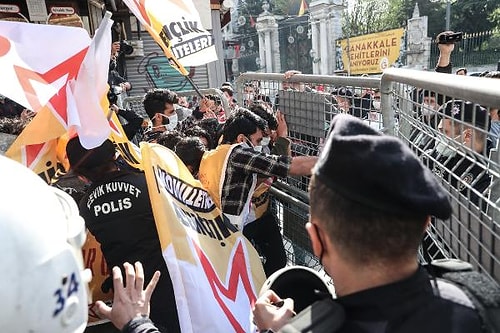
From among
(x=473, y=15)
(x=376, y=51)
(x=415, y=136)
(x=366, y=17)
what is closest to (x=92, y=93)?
(x=415, y=136)

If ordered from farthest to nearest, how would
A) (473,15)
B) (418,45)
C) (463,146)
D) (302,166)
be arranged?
(473,15) < (418,45) < (302,166) < (463,146)

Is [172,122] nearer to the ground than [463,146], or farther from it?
nearer to the ground

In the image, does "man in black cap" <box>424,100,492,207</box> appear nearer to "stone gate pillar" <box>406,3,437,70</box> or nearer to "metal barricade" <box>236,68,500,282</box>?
"metal barricade" <box>236,68,500,282</box>

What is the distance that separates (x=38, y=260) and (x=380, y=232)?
0.79 meters

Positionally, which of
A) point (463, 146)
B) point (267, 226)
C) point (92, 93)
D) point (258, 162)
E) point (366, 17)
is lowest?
point (267, 226)

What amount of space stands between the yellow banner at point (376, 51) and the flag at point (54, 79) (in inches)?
644

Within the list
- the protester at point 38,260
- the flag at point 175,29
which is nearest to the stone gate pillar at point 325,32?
the flag at point 175,29

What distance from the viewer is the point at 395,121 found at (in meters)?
2.36

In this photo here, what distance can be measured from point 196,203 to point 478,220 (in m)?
1.60

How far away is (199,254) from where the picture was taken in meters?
2.25

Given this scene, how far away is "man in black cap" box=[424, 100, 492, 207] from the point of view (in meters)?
1.36

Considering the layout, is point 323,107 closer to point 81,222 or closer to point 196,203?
point 196,203

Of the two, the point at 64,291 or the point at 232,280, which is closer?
the point at 64,291

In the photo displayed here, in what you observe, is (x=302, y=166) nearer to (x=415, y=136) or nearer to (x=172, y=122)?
(x=415, y=136)
